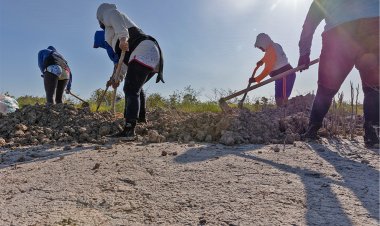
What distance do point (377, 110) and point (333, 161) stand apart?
794mm

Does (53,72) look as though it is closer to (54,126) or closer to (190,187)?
(54,126)

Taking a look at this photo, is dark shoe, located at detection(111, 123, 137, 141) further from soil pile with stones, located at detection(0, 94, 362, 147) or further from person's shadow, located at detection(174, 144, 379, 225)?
person's shadow, located at detection(174, 144, 379, 225)

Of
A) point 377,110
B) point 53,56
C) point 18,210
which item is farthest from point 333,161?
point 53,56

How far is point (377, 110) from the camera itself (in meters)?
2.93

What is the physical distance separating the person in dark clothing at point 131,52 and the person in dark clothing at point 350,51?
1471 millimetres

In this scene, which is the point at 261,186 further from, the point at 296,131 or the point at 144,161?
the point at 296,131

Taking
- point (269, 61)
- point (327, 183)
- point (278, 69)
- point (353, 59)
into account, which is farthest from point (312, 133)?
point (269, 61)

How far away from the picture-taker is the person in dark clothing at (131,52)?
3.49 m

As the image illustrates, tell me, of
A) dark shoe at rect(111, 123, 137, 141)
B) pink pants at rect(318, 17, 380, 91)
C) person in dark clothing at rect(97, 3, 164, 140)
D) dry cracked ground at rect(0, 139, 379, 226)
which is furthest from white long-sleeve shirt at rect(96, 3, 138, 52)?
pink pants at rect(318, 17, 380, 91)

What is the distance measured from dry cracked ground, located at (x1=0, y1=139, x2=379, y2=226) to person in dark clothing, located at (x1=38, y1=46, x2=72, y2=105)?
9.87 feet

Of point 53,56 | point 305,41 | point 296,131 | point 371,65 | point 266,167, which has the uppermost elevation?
point 53,56

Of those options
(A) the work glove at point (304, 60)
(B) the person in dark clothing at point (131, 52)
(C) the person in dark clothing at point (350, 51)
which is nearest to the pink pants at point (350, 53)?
(C) the person in dark clothing at point (350, 51)

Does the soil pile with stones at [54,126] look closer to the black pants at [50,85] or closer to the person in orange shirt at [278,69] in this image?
the black pants at [50,85]

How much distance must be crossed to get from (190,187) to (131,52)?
213cm
